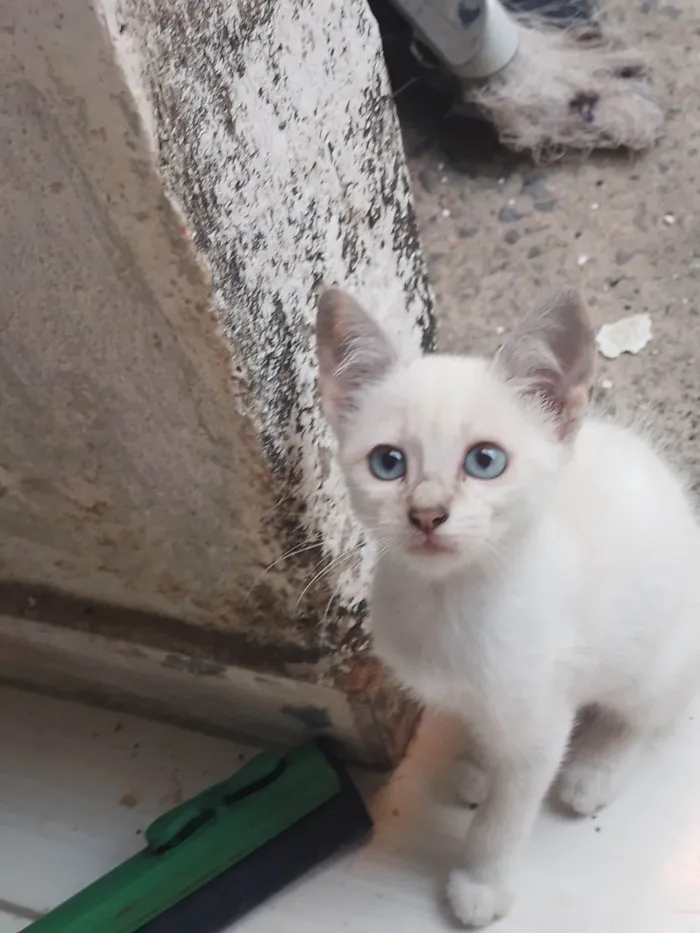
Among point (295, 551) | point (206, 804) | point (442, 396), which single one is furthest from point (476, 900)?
point (442, 396)

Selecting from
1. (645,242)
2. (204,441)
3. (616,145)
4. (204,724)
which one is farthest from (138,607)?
(616,145)

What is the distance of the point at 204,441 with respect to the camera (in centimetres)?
71

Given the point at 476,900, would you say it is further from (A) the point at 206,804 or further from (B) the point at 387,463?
(B) the point at 387,463

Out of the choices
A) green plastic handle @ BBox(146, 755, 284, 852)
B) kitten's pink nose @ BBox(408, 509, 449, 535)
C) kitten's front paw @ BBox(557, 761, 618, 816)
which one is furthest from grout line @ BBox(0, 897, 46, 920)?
kitten's pink nose @ BBox(408, 509, 449, 535)

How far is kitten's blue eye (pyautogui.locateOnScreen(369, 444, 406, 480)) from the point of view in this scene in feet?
2.16

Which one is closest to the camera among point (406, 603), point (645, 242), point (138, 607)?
point (406, 603)

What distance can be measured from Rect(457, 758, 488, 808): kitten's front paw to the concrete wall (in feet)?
0.24

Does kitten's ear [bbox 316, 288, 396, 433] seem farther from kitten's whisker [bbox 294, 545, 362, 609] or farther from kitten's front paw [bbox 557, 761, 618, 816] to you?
kitten's front paw [bbox 557, 761, 618, 816]

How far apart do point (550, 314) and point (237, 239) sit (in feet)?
0.66

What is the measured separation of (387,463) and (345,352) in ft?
0.28

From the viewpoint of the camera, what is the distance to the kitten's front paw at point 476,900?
877 millimetres

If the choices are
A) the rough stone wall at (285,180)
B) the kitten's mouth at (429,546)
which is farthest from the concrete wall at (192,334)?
the kitten's mouth at (429,546)

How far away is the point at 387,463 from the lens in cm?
66

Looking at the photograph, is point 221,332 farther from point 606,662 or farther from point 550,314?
point 606,662
